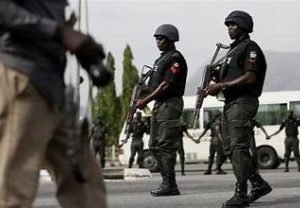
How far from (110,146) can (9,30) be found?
3373 centimetres

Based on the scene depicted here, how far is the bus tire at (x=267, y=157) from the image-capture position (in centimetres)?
2456

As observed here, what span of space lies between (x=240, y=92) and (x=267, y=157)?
18074 millimetres

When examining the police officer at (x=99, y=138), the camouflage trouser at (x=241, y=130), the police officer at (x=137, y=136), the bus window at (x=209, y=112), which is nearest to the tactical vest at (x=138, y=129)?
the police officer at (x=137, y=136)

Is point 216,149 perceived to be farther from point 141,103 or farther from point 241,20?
point 241,20

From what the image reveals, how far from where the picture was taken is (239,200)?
7.43 m

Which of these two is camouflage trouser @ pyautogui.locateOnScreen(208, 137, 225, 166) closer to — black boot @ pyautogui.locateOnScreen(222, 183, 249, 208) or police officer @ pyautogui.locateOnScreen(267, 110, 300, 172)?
police officer @ pyautogui.locateOnScreen(267, 110, 300, 172)

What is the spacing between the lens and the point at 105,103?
5628 cm

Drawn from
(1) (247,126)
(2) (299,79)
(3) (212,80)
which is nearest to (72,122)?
(1) (247,126)

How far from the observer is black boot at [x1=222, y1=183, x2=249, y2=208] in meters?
7.36

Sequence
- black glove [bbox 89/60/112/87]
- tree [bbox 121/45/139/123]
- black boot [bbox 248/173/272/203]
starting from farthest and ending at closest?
1. tree [bbox 121/45/139/123]
2. black boot [bbox 248/173/272/203]
3. black glove [bbox 89/60/112/87]

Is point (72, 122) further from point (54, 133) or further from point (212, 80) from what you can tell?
point (212, 80)

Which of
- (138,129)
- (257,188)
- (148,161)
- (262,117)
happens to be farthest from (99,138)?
(257,188)

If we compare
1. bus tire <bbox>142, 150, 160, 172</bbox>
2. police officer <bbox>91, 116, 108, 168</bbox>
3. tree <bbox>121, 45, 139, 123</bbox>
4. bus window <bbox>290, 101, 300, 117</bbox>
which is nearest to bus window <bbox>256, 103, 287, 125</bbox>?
bus window <bbox>290, 101, 300, 117</bbox>

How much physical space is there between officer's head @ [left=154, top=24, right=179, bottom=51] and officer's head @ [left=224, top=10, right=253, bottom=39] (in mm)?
1234
